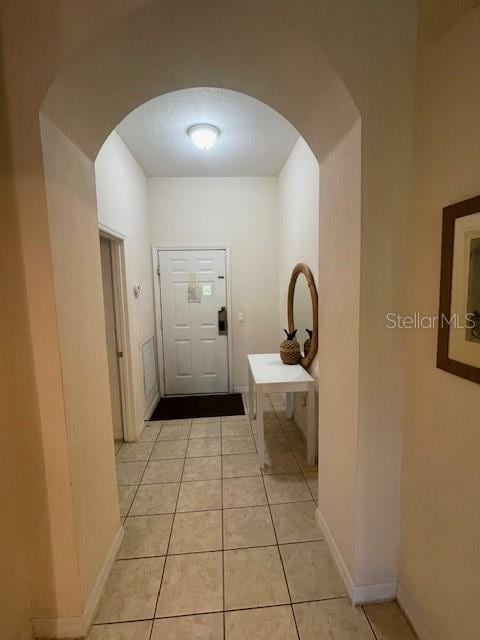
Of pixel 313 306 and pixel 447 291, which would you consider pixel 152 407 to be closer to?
pixel 313 306

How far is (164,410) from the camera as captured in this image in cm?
375

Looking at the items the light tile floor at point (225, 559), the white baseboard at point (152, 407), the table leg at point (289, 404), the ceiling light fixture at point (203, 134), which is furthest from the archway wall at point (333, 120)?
the white baseboard at point (152, 407)

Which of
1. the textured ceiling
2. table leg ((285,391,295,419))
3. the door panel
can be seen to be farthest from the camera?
table leg ((285,391,295,419))

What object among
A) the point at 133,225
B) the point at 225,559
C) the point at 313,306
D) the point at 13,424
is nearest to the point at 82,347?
the point at 13,424

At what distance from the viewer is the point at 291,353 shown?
297 cm

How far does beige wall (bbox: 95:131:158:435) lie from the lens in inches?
98.7

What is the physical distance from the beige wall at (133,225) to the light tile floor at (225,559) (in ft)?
3.02

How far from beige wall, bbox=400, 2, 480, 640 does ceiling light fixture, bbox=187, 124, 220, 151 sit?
6.14 ft

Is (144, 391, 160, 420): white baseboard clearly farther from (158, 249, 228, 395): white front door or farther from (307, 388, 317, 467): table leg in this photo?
(307, 388, 317, 467): table leg

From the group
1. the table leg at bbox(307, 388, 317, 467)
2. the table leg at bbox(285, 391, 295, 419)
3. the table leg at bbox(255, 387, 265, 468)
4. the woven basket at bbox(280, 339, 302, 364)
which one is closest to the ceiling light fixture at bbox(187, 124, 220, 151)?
the woven basket at bbox(280, 339, 302, 364)

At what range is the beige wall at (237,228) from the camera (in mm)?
3990

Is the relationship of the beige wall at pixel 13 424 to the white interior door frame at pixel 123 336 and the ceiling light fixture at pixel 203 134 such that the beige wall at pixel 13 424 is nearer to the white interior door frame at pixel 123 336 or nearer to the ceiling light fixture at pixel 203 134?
the white interior door frame at pixel 123 336

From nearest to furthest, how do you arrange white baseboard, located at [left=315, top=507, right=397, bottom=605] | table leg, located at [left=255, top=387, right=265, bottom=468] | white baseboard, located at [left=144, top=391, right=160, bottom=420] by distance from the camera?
white baseboard, located at [left=315, top=507, right=397, bottom=605], table leg, located at [left=255, top=387, right=265, bottom=468], white baseboard, located at [left=144, top=391, right=160, bottom=420]

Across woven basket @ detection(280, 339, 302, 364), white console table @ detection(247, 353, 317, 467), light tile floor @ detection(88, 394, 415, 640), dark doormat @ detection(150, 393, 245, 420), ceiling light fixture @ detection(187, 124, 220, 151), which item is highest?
ceiling light fixture @ detection(187, 124, 220, 151)
